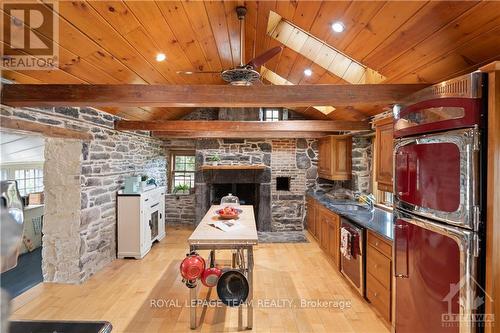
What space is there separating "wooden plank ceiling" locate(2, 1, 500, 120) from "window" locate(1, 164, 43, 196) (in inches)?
128

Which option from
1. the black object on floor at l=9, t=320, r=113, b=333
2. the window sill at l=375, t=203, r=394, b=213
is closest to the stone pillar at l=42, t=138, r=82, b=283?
the black object on floor at l=9, t=320, r=113, b=333

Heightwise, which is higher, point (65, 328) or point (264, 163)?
point (264, 163)

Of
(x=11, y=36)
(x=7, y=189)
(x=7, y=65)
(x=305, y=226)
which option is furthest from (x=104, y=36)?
(x=305, y=226)

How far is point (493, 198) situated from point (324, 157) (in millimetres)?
4265

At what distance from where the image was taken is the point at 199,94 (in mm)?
2221

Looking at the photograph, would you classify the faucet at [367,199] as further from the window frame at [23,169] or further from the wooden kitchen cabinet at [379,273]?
the window frame at [23,169]


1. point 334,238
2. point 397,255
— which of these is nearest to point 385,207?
point 334,238

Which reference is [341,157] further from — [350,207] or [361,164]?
[350,207]

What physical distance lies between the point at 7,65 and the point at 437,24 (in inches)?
128

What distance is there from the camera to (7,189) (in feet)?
2.17

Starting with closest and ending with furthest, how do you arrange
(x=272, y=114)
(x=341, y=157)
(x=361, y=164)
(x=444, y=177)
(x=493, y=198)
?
(x=493, y=198) → (x=444, y=177) → (x=361, y=164) → (x=341, y=157) → (x=272, y=114)

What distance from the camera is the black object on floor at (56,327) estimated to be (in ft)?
3.51

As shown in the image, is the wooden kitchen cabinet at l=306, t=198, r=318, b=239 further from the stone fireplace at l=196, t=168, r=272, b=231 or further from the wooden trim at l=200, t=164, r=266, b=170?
the wooden trim at l=200, t=164, r=266, b=170

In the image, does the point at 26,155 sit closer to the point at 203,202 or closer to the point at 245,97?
the point at 203,202
